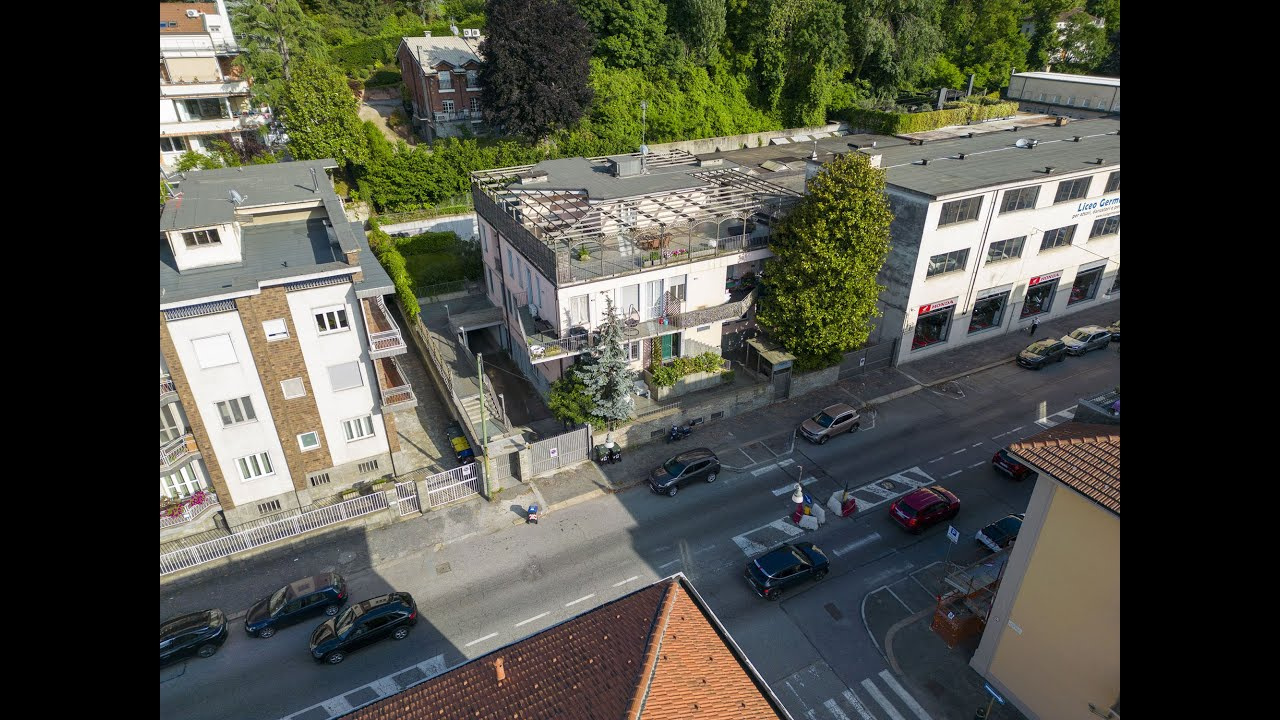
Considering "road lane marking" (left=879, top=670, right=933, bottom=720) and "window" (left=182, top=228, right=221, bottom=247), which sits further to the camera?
"window" (left=182, top=228, right=221, bottom=247)

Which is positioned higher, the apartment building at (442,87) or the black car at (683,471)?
the apartment building at (442,87)

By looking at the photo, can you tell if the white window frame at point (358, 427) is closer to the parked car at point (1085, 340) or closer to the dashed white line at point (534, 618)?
the dashed white line at point (534, 618)

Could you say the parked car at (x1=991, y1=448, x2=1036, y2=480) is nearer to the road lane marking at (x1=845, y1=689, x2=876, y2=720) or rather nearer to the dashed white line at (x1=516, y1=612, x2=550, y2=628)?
the road lane marking at (x1=845, y1=689, x2=876, y2=720)

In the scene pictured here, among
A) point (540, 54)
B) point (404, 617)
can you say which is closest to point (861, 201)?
point (404, 617)

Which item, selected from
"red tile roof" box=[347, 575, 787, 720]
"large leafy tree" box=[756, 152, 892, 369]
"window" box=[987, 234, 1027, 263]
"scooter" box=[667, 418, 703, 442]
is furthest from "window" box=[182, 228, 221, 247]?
"window" box=[987, 234, 1027, 263]

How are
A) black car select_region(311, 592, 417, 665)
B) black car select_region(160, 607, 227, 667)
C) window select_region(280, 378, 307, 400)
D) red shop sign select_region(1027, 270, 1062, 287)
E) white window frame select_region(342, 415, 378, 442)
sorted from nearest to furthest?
1. black car select_region(160, 607, 227, 667)
2. black car select_region(311, 592, 417, 665)
3. window select_region(280, 378, 307, 400)
4. white window frame select_region(342, 415, 378, 442)
5. red shop sign select_region(1027, 270, 1062, 287)

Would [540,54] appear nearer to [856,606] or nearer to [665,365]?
[665,365]

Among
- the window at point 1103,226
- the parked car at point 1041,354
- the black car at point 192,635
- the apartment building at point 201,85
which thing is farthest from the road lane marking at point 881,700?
the apartment building at point 201,85
